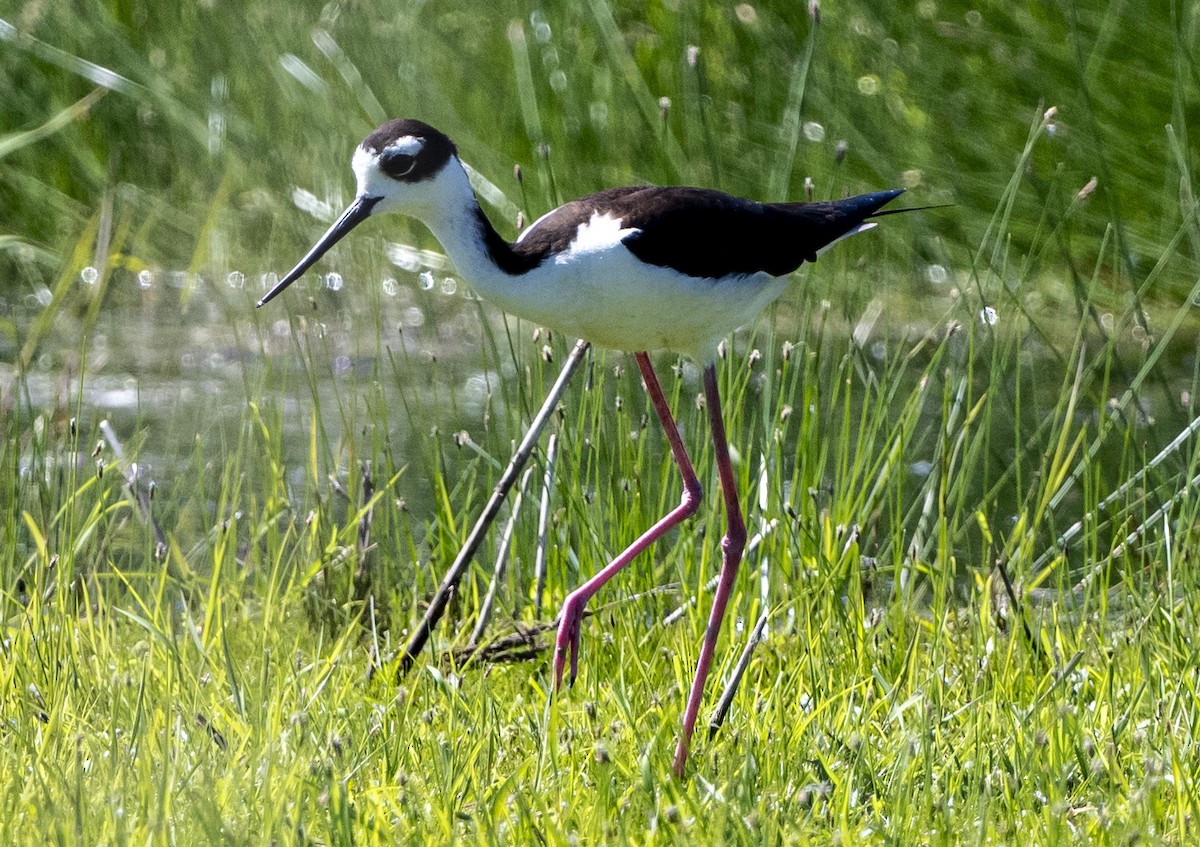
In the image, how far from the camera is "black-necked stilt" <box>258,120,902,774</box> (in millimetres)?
3020

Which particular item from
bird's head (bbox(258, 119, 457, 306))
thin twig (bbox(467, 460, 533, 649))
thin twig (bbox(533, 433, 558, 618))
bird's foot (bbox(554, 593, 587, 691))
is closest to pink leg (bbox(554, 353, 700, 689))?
bird's foot (bbox(554, 593, 587, 691))

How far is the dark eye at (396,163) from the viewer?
3.06 metres

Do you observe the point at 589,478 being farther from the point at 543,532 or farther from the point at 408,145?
the point at 408,145

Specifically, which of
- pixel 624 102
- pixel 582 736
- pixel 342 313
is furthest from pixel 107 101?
pixel 582 736

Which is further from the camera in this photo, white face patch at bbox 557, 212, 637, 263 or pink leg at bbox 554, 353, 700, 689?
pink leg at bbox 554, 353, 700, 689

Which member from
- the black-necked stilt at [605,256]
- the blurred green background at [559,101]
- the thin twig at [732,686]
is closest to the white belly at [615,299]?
the black-necked stilt at [605,256]

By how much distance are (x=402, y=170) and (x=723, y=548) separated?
1.04m

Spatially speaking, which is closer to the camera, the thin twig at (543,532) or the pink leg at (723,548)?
the pink leg at (723,548)

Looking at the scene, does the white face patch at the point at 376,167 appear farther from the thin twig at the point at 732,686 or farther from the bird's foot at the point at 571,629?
the thin twig at the point at 732,686

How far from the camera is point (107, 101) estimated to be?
7.11 metres

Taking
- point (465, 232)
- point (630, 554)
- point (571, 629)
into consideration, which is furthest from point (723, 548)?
point (465, 232)

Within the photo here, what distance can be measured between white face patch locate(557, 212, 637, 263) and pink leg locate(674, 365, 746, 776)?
0.41 m

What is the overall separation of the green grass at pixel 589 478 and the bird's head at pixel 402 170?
0.95 ft

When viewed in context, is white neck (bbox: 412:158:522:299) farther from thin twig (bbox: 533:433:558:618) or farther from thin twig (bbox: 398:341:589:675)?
thin twig (bbox: 533:433:558:618)
